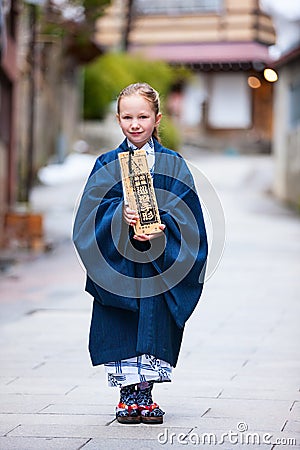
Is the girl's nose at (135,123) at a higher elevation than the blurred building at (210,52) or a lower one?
lower

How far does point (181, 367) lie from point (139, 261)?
2.16m

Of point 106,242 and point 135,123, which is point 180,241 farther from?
point 135,123

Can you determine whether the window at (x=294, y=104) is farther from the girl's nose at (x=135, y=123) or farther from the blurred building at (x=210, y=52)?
the girl's nose at (x=135, y=123)

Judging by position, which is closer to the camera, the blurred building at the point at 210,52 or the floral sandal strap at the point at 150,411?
the floral sandal strap at the point at 150,411

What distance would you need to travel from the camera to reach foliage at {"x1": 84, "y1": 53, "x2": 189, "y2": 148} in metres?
33.6

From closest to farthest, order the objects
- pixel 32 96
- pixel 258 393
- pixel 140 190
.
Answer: pixel 140 190, pixel 258 393, pixel 32 96

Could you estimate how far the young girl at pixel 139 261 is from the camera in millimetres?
4957

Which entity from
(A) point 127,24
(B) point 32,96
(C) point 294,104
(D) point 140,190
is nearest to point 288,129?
(C) point 294,104

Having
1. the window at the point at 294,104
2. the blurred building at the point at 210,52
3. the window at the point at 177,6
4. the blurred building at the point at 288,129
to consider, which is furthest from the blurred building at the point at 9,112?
the window at the point at 177,6

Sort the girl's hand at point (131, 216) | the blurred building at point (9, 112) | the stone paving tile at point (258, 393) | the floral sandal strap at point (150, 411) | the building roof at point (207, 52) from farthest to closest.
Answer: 1. the building roof at point (207, 52)
2. the blurred building at point (9, 112)
3. the stone paving tile at point (258, 393)
4. the floral sandal strap at point (150, 411)
5. the girl's hand at point (131, 216)

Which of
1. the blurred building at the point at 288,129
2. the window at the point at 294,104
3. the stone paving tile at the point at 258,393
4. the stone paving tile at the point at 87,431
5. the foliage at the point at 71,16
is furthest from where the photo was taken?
the window at the point at 294,104

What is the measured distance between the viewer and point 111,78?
111ft

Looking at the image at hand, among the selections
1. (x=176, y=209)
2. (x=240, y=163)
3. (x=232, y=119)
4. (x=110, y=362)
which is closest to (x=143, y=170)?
(x=176, y=209)

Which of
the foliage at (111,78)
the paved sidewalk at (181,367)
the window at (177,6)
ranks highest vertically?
the window at (177,6)
